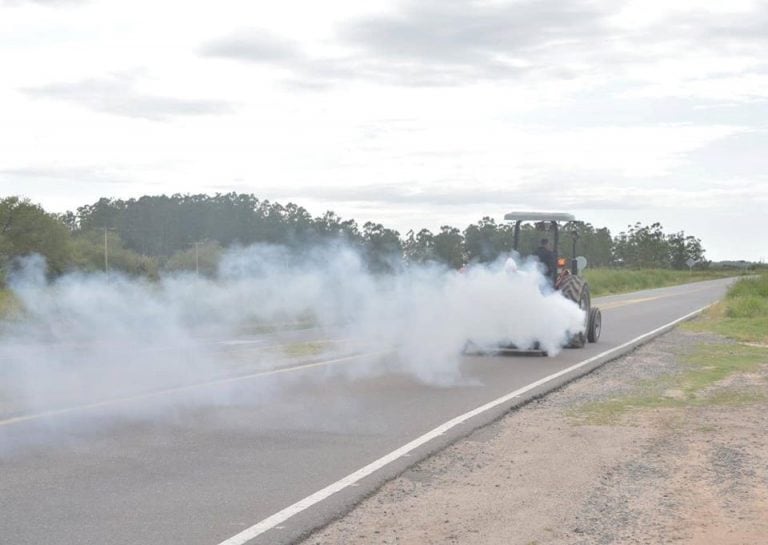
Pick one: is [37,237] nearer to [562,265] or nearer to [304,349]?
[304,349]

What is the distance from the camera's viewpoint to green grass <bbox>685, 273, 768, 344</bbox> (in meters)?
25.3

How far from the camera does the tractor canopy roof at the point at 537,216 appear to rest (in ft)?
67.2

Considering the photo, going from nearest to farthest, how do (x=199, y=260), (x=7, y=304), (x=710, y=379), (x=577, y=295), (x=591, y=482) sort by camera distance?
(x=591, y=482) < (x=710, y=379) < (x=7, y=304) < (x=577, y=295) < (x=199, y=260)

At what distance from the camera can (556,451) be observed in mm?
9320

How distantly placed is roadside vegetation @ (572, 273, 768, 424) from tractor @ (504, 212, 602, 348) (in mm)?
2330

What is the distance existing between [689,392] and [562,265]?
7.59 meters

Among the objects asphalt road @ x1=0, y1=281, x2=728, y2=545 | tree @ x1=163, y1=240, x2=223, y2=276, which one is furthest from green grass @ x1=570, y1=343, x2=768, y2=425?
tree @ x1=163, y1=240, x2=223, y2=276

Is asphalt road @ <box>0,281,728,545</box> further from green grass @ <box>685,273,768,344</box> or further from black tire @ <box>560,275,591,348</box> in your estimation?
green grass @ <box>685,273,768,344</box>

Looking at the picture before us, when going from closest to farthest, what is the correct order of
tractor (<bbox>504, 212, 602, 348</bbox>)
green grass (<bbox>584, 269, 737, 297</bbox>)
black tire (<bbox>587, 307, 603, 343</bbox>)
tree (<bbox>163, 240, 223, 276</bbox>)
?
tractor (<bbox>504, 212, 602, 348</bbox>) → black tire (<bbox>587, 307, 603, 343</bbox>) → tree (<bbox>163, 240, 223, 276</bbox>) → green grass (<bbox>584, 269, 737, 297</bbox>)

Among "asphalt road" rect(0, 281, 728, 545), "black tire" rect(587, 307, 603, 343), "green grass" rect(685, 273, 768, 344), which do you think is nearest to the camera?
"asphalt road" rect(0, 281, 728, 545)

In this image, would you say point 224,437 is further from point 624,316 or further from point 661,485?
point 624,316

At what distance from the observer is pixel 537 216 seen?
20.7 meters

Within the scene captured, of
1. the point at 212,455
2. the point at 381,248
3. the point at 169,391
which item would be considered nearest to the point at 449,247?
the point at 381,248

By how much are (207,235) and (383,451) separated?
97.1ft
